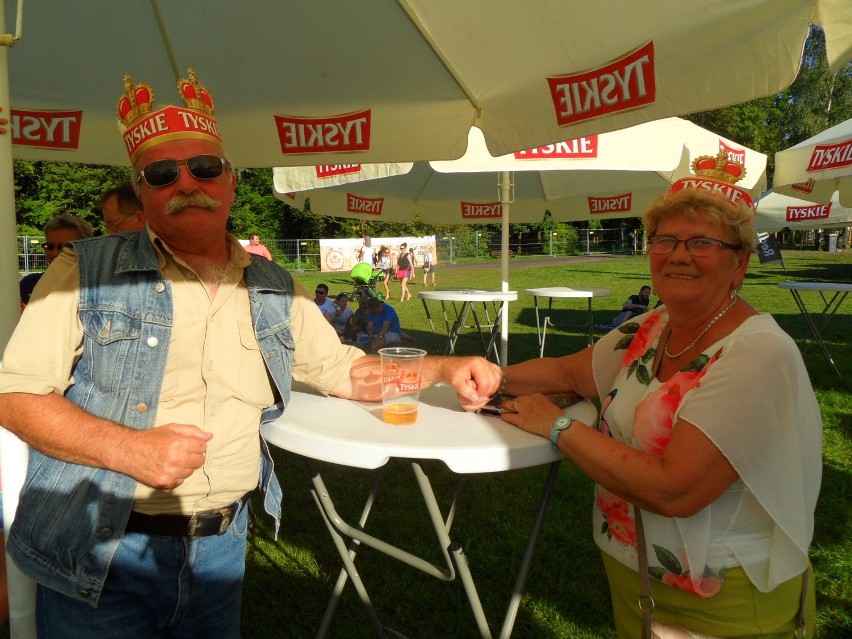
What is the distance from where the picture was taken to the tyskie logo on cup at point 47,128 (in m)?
3.27

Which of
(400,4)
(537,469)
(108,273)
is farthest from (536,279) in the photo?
(108,273)

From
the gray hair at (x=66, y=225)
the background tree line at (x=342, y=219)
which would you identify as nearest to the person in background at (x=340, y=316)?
the gray hair at (x=66, y=225)

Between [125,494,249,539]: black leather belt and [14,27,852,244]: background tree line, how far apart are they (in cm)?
3129

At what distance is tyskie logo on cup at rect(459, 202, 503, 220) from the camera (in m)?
8.68

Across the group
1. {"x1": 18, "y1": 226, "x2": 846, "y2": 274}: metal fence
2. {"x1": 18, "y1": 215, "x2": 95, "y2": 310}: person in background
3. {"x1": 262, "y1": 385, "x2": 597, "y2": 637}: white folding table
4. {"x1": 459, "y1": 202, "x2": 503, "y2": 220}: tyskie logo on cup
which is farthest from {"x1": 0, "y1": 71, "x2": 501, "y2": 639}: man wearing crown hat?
{"x1": 18, "y1": 226, "x2": 846, "y2": 274}: metal fence

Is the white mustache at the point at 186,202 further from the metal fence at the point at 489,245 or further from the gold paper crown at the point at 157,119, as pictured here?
the metal fence at the point at 489,245

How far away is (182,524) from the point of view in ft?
5.03

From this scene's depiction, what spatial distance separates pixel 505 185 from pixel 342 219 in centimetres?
3601

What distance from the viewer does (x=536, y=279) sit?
72.1 ft

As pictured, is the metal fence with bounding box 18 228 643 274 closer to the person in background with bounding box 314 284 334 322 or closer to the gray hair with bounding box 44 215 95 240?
the person in background with bounding box 314 284 334 322

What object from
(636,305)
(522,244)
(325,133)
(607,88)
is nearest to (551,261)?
(522,244)

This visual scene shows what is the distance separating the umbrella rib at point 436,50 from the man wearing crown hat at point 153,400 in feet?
4.56

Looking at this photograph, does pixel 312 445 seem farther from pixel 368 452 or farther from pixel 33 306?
pixel 33 306

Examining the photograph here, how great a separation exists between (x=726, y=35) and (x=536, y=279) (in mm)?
20253
